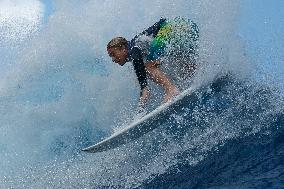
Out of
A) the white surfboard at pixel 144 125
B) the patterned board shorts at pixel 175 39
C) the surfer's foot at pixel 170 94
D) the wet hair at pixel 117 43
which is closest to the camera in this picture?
the wet hair at pixel 117 43

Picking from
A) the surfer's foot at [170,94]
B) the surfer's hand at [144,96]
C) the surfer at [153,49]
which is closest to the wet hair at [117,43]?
the surfer at [153,49]

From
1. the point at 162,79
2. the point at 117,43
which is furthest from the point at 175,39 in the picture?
the point at 117,43

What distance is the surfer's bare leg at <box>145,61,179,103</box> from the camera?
30.2 ft

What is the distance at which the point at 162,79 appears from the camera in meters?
9.34

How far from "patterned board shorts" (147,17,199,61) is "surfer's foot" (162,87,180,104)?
804 mm

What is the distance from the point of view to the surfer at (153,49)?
9070 mm

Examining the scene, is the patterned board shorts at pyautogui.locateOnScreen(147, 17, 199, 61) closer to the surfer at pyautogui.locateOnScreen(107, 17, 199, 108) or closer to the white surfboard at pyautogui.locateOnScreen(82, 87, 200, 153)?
the surfer at pyautogui.locateOnScreen(107, 17, 199, 108)

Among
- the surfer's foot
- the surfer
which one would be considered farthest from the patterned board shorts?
the surfer's foot

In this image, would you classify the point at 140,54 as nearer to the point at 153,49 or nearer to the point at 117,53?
the point at 117,53

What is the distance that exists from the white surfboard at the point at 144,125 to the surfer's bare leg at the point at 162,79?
6.6 inches

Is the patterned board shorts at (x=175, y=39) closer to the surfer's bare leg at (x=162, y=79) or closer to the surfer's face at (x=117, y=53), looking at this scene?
the surfer's bare leg at (x=162, y=79)

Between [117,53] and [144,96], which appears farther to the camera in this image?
[144,96]

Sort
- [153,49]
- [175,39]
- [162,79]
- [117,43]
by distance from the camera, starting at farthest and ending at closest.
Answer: [175,39], [153,49], [162,79], [117,43]

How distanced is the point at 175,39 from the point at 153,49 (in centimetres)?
72
